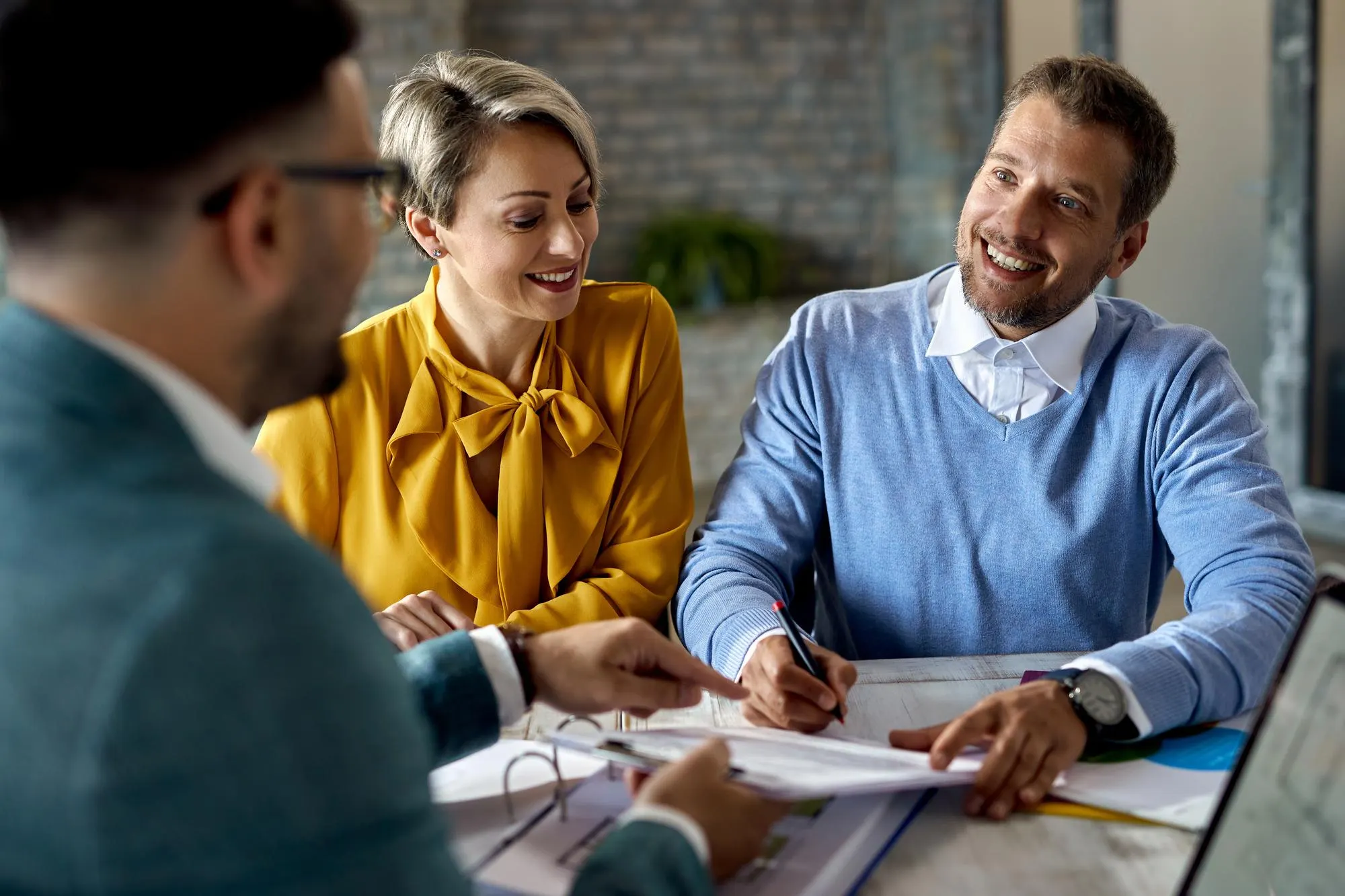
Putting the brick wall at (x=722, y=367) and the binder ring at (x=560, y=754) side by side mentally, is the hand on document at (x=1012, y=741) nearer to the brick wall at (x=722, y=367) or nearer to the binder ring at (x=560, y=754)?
the binder ring at (x=560, y=754)

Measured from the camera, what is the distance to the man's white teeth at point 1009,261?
62.4 inches

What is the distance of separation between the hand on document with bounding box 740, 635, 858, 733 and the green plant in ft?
13.6

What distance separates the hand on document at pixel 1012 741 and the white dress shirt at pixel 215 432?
0.31 m

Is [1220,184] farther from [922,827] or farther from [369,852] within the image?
[369,852]

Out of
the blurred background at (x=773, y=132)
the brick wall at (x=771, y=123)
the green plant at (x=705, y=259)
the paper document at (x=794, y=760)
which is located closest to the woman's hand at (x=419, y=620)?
the paper document at (x=794, y=760)

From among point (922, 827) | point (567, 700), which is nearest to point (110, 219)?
point (567, 700)

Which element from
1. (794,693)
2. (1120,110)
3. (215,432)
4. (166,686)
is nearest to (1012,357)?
(1120,110)

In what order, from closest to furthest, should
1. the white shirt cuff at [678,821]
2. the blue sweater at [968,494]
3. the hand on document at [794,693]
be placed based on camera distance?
the white shirt cuff at [678,821], the hand on document at [794,693], the blue sweater at [968,494]

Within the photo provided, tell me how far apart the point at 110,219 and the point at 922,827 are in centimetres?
74

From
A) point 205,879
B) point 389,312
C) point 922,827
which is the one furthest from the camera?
point 389,312

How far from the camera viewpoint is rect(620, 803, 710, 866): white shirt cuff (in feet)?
2.49

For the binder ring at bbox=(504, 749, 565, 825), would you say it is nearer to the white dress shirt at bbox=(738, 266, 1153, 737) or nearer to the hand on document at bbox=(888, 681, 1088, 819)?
the hand on document at bbox=(888, 681, 1088, 819)

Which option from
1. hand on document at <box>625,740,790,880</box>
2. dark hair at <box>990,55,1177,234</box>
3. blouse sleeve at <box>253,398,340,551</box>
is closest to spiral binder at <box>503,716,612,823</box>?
hand on document at <box>625,740,790,880</box>

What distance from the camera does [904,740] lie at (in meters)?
1.07
